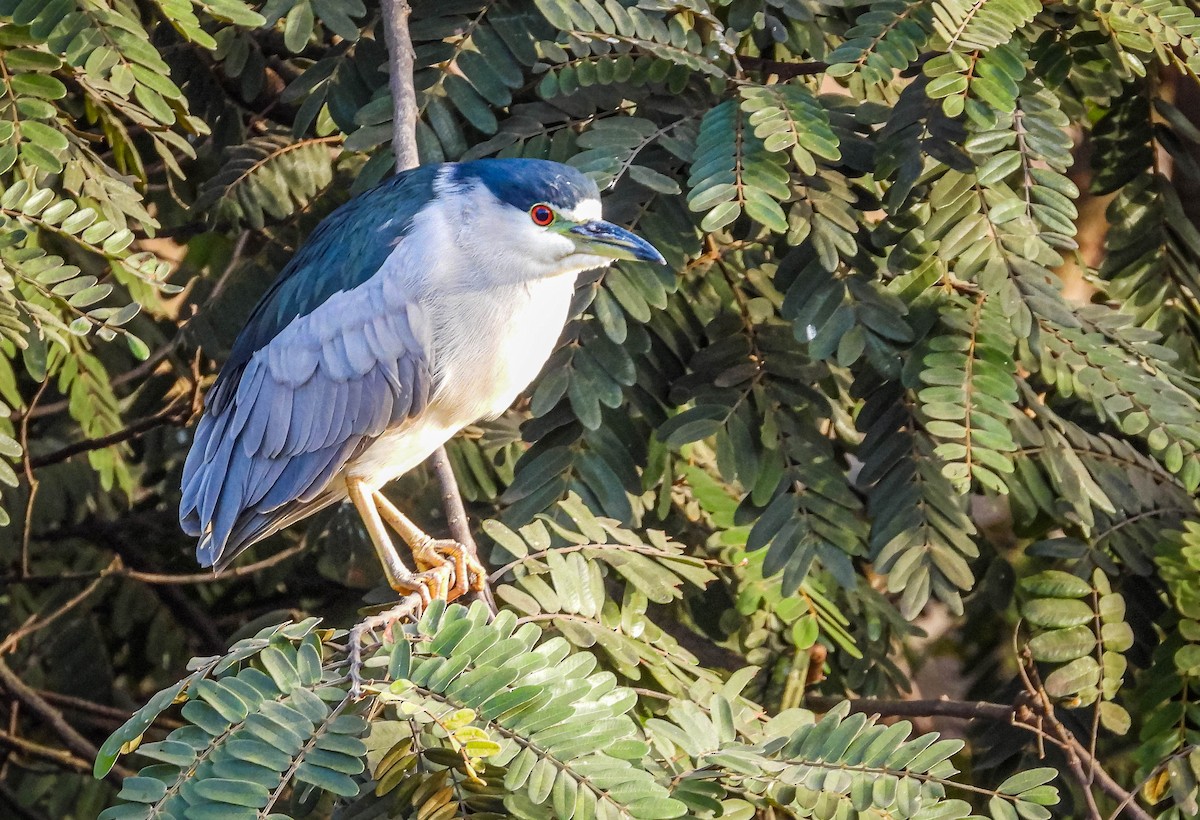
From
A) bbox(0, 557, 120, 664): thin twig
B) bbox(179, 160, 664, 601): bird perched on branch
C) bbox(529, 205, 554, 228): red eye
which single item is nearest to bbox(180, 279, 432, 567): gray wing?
bbox(179, 160, 664, 601): bird perched on branch

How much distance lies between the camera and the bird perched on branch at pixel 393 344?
2.91m

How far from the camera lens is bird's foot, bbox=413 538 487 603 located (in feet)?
9.34

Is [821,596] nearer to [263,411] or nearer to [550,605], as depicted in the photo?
[550,605]

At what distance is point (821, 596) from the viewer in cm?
294

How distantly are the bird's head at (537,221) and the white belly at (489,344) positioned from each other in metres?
0.07

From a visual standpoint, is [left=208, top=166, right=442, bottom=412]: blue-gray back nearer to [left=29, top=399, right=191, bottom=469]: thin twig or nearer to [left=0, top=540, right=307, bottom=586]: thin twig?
[left=29, top=399, right=191, bottom=469]: thin twig

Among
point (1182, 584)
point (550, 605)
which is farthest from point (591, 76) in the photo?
point (1182, 584)

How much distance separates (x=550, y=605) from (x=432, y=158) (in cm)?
123

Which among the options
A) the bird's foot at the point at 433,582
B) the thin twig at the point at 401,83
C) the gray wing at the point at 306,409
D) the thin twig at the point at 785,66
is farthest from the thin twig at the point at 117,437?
the thin twig at the point at 785,66

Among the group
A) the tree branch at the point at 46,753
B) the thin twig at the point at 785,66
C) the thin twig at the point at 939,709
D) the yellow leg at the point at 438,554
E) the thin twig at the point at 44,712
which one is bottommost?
the tree branch at the point at 46,753

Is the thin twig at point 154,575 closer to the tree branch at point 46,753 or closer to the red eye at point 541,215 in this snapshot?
the tree branch at point 46,753

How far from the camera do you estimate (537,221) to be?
9.41 ft

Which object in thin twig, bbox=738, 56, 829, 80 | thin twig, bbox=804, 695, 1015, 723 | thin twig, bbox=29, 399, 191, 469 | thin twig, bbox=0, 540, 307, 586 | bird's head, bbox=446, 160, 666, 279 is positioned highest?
thin twig, bbox=738, 56, 829, 80

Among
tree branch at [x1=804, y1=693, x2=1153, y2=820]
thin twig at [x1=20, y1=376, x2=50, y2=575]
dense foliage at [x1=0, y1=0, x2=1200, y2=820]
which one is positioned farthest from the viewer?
thin twig at [x1=20, y1=376, x2=50, y2=575]
